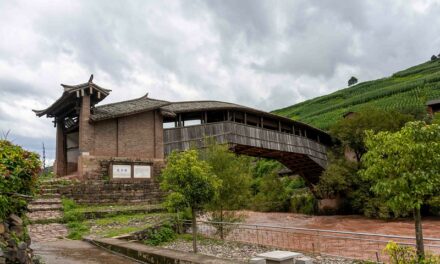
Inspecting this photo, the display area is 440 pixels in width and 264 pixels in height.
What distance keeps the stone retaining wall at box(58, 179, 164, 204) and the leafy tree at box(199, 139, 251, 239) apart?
15.8ft

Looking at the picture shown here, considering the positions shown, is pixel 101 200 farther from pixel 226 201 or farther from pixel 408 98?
pixel 408 98

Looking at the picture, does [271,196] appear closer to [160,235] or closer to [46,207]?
[160,235]

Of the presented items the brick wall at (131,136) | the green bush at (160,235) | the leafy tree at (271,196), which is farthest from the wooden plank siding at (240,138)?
the green bush at (160,235)

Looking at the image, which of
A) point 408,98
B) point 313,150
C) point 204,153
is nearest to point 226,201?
point 204,153

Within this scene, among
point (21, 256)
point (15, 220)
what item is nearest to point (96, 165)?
point (15, 220)

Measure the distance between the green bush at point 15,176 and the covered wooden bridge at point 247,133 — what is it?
47.1 ft

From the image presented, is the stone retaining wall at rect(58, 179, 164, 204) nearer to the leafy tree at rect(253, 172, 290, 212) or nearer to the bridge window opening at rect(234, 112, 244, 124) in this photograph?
the bridge window opening at rect(234, 112, 244, 124)

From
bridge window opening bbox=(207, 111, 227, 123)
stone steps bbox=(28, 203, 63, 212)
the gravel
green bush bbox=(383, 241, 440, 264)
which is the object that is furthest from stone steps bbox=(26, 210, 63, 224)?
bridge window opening bbox=(207, 111, 227, 123)

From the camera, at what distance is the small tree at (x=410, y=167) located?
269 inches

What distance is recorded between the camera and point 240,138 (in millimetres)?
24266

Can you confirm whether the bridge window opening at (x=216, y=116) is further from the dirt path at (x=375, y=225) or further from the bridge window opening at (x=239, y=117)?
the dirt path at (x=375, y=225)

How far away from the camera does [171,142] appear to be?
72.3ft

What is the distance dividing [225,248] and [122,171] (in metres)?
8.36

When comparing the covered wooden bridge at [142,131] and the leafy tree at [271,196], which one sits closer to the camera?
the covered wooden bridge at [142,131]
